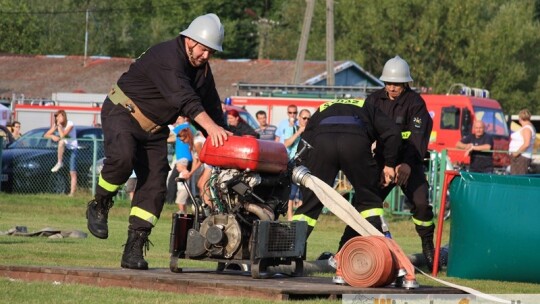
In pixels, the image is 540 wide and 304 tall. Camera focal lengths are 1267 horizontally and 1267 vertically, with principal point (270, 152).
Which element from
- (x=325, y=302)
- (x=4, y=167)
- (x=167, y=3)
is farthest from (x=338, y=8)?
(x=325, y=302)

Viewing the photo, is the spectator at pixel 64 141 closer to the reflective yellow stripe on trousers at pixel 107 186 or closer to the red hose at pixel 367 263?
the reflective yellow stripe on trousers at pixel 107 186

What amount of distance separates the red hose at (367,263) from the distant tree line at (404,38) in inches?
1999

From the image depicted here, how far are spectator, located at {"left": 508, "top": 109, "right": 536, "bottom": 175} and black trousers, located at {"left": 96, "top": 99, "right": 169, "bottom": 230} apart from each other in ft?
46.9

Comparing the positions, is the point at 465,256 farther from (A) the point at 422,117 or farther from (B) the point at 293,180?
(B) the point at 293,180

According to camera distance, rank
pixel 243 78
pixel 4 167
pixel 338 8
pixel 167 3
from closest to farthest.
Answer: pixel 4 167 → pixel 243 78 → pixel 338 8 → pixel 167 3

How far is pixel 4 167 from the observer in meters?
25.6

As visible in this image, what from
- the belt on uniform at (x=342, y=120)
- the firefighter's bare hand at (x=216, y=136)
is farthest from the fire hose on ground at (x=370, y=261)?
the belt on uniform at (x=342, y=120)

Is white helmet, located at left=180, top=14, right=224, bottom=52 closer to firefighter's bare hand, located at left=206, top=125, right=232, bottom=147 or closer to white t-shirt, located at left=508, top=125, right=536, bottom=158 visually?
firefighter's bare hand, located at left=206, top=125, right=232, bottom=147

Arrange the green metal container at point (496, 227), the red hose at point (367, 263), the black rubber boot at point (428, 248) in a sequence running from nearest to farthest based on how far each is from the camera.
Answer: the red hose at point (367, 263)
the green metal container at point (496, 227)
the black rubber boot at point (428, 248)

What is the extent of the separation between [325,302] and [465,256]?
3.88 m

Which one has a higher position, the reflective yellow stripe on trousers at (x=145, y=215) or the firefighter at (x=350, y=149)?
the firefighter at (x=350, y=149)

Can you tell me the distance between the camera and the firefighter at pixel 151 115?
387 inches

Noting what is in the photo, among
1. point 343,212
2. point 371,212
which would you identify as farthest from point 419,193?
point 343,212

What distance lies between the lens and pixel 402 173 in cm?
1251
